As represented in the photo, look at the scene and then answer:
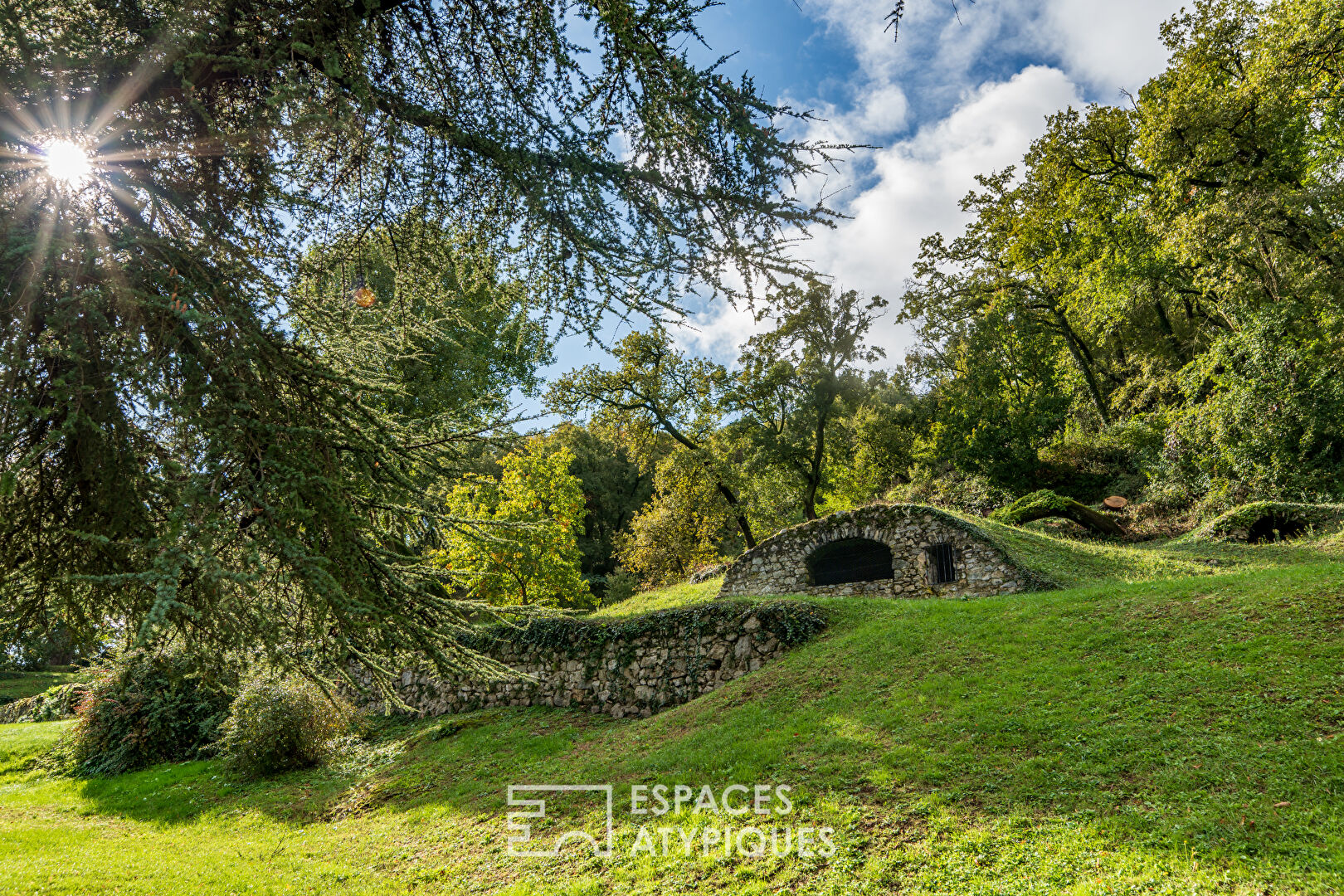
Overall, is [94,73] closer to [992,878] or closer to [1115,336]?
[992,878]

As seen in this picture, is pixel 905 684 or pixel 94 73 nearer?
pixel 94 73

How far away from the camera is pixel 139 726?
13234mm

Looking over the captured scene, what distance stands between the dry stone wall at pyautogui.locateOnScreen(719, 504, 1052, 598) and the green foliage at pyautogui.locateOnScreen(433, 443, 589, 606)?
15.9ft

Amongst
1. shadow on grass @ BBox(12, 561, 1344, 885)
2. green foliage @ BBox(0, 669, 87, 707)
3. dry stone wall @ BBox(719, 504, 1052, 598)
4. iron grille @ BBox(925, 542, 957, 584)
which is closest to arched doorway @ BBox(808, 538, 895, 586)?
dry stone wall @ BBox(719, 504, 1052, 598)

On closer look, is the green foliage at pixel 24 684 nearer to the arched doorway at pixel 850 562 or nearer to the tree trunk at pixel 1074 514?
the arched doorway at pixel 850 562

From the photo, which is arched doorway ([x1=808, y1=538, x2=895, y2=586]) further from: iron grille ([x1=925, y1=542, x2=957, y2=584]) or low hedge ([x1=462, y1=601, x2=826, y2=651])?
low hedge ([x1=462, y1=601, x2=826, y2=651])

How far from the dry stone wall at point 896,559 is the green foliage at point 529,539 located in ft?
15.9

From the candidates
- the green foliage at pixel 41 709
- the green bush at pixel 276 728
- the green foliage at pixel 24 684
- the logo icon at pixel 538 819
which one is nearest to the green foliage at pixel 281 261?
the logo icon at pixel 538 819

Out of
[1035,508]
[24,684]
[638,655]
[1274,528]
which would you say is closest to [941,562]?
[1035,508]

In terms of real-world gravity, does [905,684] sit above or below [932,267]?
below

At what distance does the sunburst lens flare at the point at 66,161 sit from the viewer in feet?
11.2

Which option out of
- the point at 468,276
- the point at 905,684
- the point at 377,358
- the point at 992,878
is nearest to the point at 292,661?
the point at 377,358

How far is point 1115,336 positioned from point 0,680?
51.5 m

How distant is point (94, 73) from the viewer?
341cm
